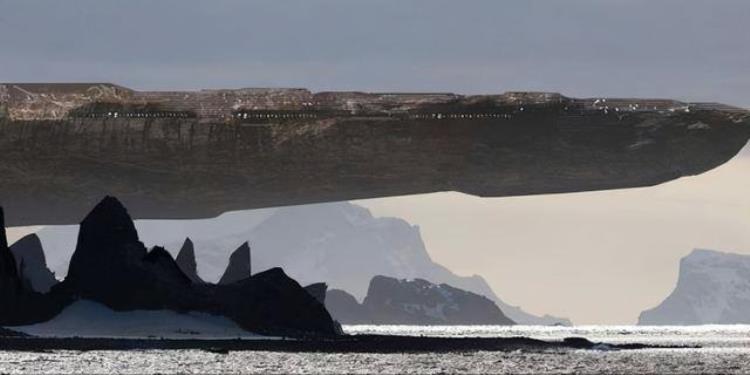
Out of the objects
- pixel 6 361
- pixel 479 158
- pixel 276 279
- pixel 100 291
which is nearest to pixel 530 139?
pixel 479 158

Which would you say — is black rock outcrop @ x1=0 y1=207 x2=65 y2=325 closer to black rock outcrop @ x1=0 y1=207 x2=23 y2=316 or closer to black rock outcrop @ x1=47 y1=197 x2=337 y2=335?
black rock outcrop @ x1=0 y1=207 x2=23 y2=316

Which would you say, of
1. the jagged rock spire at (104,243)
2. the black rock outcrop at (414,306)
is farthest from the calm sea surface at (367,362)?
the black rock outcrop at (414,306)

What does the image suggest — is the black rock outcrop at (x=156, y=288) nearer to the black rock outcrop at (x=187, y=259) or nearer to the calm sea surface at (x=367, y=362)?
the calm sea surface at (x=367, y=362)

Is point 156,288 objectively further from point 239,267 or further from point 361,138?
point 239,267

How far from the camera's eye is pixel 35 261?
46.6 meters

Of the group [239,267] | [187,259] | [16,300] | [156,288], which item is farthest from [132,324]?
[239,267]

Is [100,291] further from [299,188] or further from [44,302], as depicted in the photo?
[299,188]

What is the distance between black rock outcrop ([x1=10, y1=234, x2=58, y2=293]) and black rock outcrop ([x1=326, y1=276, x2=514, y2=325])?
86460 millimetres

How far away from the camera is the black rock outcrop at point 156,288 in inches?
1219

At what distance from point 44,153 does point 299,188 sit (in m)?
6.19

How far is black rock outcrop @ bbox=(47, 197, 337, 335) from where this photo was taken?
31.0 m

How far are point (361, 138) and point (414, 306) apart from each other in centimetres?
11067

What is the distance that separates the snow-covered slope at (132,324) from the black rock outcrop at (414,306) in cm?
10239

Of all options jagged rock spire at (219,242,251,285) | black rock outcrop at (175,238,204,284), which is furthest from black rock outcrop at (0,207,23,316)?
jagged rock spire at (219,242,251,285)
